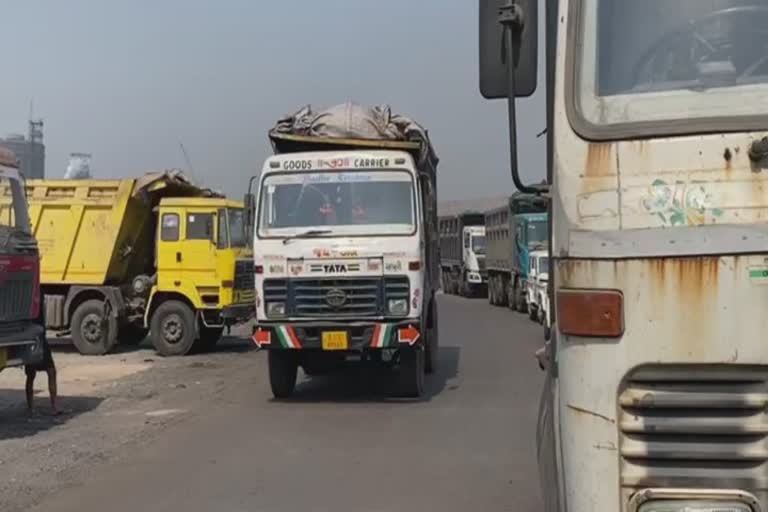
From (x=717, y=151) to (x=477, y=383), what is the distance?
10.4 metres

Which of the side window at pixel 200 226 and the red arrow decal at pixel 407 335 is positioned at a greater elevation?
the side window at pixel 200 226

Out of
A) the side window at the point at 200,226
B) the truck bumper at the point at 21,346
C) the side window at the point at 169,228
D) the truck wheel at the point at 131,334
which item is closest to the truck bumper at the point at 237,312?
the side window at the point at 200,226

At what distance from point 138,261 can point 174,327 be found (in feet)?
6.69

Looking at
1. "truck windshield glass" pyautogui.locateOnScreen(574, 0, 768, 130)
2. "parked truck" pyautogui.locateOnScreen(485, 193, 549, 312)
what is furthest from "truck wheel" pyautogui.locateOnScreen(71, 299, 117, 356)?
"truck windshield glass" pyautogui.locateOnScreen(574, 0, 768, 130)

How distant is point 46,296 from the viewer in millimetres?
17906

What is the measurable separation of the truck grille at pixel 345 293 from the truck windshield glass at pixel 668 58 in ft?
25.6

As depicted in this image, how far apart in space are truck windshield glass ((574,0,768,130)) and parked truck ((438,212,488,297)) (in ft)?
110

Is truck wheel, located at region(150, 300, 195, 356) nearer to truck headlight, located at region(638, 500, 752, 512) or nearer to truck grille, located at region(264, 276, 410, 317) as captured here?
truck grille, located at region(264, 276, 410, 317)

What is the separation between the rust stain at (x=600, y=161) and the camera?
3.02 metres

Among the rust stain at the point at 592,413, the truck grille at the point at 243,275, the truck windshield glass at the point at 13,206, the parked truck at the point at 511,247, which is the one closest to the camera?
the rust stain at the point at 592,413

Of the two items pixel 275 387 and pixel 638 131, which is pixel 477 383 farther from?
pixel 638 131

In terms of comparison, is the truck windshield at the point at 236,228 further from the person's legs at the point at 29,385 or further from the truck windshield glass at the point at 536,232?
the truck windshield glass at the point at 536,232

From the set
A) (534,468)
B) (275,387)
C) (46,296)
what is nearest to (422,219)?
(275,387)

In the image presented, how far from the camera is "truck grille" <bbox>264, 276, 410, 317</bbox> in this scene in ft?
36.0
